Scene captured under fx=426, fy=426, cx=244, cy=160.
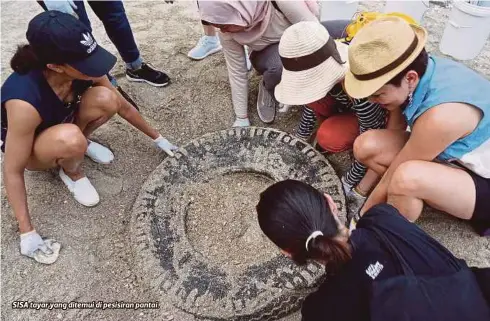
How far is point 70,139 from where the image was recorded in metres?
1.78

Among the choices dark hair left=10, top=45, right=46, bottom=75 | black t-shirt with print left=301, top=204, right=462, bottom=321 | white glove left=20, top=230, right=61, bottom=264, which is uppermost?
dark hair left=10, top=45, right=46, bottom=75

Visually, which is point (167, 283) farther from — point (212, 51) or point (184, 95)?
point (212, 51)

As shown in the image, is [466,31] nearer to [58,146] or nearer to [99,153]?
[99,153]

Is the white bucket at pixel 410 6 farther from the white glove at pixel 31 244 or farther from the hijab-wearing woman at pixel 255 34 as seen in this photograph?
the white glove at pixel 31 244

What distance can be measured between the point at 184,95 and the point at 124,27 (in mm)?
486

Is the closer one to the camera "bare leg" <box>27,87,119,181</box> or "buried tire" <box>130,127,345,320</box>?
"buried tire" <box>130,127,345,320</box>

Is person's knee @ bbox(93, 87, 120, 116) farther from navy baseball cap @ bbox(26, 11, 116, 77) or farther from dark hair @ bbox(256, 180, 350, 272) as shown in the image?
dark hair @ bbox(256, 180, 350, 272)

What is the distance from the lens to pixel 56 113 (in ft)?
5.81

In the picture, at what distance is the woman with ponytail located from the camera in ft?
3.35

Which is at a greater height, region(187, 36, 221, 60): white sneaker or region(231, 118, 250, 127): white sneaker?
region(187, 36, 221, 60): white sneaker

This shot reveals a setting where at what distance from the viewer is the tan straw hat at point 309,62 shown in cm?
154

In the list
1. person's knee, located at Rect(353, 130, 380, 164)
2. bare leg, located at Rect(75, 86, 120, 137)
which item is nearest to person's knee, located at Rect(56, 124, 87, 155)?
bare leg, located at Rect(75, 86, 120, 137)

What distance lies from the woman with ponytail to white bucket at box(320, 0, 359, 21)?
1.88 metres

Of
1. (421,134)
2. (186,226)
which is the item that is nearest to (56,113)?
(186,226)
